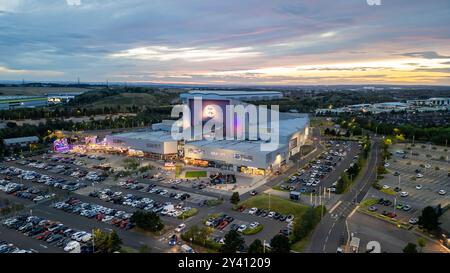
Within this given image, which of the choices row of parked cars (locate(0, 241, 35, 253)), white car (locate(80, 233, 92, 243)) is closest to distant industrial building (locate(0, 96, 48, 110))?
row of parked cars (locate(0, 241, 35, 253))

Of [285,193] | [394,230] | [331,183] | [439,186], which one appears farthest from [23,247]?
[439,186]

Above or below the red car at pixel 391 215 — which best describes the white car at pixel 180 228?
above

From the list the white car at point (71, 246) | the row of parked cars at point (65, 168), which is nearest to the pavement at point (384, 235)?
the white car at point (71, 246)

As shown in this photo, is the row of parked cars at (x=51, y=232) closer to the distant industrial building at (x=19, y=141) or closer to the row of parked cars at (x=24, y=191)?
the row of parked cars at (x=24, y=191)

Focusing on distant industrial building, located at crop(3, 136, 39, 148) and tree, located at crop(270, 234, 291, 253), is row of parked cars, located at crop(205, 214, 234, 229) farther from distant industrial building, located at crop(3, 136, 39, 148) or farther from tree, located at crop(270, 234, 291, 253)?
distant industrial building, located at crop(3, 136, 39, 148)

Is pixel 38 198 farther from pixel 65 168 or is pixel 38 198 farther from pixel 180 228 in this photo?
pixel 180 228
